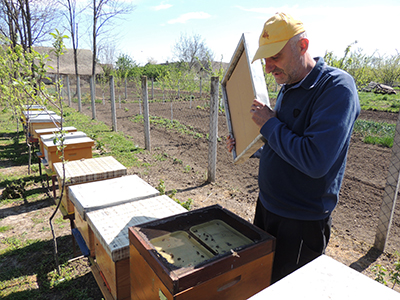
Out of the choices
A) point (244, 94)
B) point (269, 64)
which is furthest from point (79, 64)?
point (269, 64)

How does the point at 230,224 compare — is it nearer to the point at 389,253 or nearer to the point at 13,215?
the point at 389,253

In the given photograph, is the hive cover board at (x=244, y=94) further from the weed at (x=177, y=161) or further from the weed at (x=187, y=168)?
the weed at (x=177, y=161)

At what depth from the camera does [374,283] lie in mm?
1031

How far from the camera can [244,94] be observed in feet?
5.65

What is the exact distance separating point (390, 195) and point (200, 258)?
10.2ft

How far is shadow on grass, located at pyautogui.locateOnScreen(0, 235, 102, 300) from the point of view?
2.96 metres

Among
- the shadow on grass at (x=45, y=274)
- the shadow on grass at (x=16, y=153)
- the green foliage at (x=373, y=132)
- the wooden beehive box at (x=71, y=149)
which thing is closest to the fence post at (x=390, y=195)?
the shadow on grass at (x=45, y=274)

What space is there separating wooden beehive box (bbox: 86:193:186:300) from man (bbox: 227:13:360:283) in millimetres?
848

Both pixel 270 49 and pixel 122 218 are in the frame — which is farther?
pixel 122 218

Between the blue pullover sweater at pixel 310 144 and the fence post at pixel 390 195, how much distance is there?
2.38 m

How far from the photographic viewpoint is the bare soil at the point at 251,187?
363cm

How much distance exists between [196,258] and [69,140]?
371 centimetres

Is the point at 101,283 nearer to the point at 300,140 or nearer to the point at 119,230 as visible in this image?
the point at 119,230

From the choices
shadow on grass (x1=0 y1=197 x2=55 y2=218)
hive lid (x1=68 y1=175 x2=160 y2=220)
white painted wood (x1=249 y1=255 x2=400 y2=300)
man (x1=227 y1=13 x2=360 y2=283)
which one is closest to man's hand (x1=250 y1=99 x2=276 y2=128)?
man (x1=227 y1=13 x2=360 y2=283)
